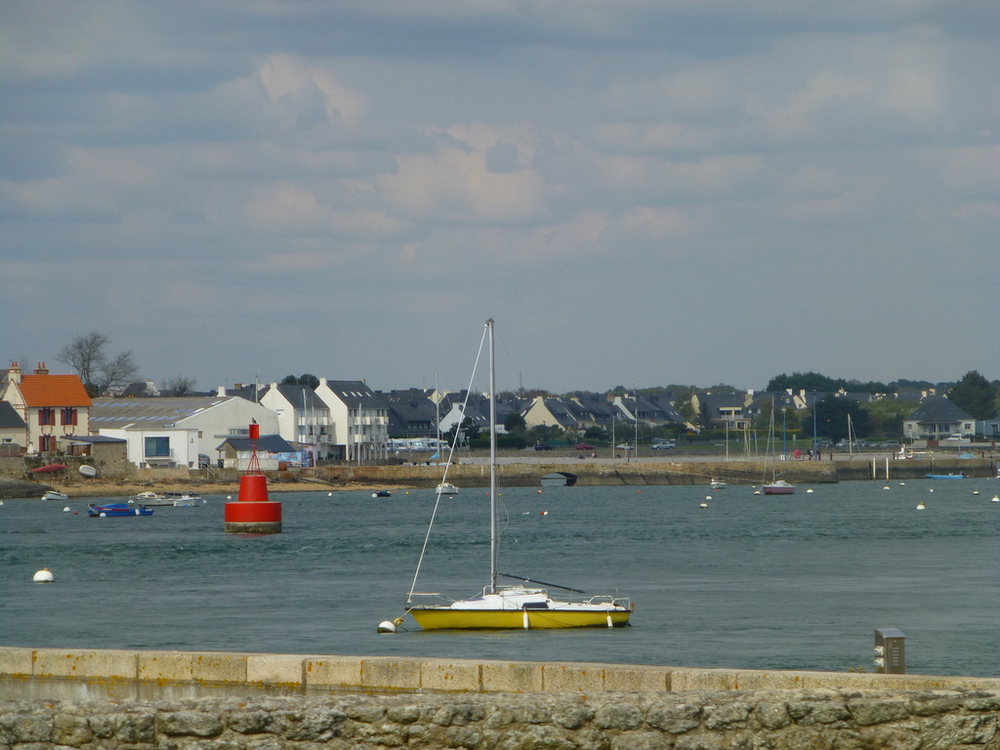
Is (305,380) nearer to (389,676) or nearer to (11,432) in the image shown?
(11,432)

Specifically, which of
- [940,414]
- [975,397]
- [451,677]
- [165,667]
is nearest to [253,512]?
[165,667]

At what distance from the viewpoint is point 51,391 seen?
9844 centimetres

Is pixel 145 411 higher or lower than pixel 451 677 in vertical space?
higher

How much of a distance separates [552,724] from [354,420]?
120 m

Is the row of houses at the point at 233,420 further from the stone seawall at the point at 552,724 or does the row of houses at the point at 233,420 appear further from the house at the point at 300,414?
the stone seawall at the point at 552,724

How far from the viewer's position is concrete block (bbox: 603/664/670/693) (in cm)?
878

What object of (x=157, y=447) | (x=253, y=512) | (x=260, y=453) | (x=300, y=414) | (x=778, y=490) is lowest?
(x=778, y=490)

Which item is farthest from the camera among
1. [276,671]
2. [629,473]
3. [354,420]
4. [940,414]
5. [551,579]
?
[940,414]

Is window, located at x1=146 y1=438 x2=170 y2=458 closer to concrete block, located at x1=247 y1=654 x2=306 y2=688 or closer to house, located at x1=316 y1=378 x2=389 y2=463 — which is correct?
house, located at x1=316 y1=378 x2=389 y2=463

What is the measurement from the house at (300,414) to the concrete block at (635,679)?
361 feet

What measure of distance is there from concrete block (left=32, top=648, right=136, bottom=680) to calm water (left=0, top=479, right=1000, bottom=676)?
560 inches

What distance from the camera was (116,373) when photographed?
139250mm

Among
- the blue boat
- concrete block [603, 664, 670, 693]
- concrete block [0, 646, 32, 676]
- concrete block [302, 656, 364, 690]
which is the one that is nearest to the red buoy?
the blue boat

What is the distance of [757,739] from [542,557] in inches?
1744
